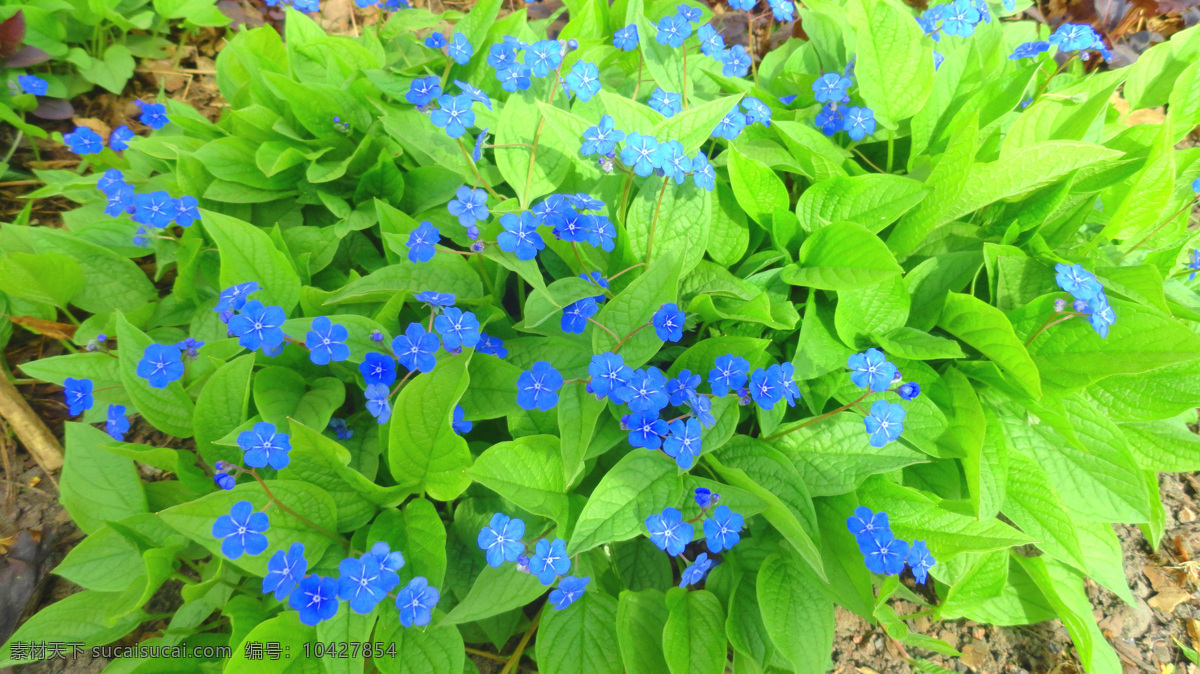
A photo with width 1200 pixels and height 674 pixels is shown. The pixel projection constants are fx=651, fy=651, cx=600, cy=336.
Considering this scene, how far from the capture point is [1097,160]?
205 centimetres

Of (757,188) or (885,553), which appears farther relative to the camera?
(757,188)

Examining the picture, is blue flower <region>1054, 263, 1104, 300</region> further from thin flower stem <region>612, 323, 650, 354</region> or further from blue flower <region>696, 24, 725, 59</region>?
blue flower <region>696, 24, 725, 59</region>

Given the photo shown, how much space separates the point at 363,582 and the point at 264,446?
44cm

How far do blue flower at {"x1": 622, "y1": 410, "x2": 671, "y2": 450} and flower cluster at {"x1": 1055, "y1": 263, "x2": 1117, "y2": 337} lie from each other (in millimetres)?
1216

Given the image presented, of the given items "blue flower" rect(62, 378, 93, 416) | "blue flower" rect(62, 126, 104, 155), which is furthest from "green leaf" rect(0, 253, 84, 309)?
"blue flower" rect(62, 126, 104, 155)

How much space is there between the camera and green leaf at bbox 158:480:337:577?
173 cm

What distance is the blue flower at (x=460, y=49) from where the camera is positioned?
2.44m

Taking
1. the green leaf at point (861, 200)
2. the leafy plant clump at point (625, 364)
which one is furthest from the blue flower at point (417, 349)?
the green leaf at point (861, 200)

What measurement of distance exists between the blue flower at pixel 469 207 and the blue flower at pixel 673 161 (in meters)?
0.55

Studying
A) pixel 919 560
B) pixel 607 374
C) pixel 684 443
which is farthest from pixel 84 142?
pixel 919 560

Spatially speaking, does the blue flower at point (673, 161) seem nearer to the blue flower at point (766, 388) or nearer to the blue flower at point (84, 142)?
the blue flower at point (766, 388)

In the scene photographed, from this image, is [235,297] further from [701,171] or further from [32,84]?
[32,84]

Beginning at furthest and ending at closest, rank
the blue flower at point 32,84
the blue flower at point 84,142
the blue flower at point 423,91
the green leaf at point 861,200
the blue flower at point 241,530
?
the blue flower at point 32,84 < the blue flower at point 84,142 < the blue flower at point 423,91 < the green leaf at point 861,200 < the blue flower at point 241,530

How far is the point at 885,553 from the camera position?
173cm
